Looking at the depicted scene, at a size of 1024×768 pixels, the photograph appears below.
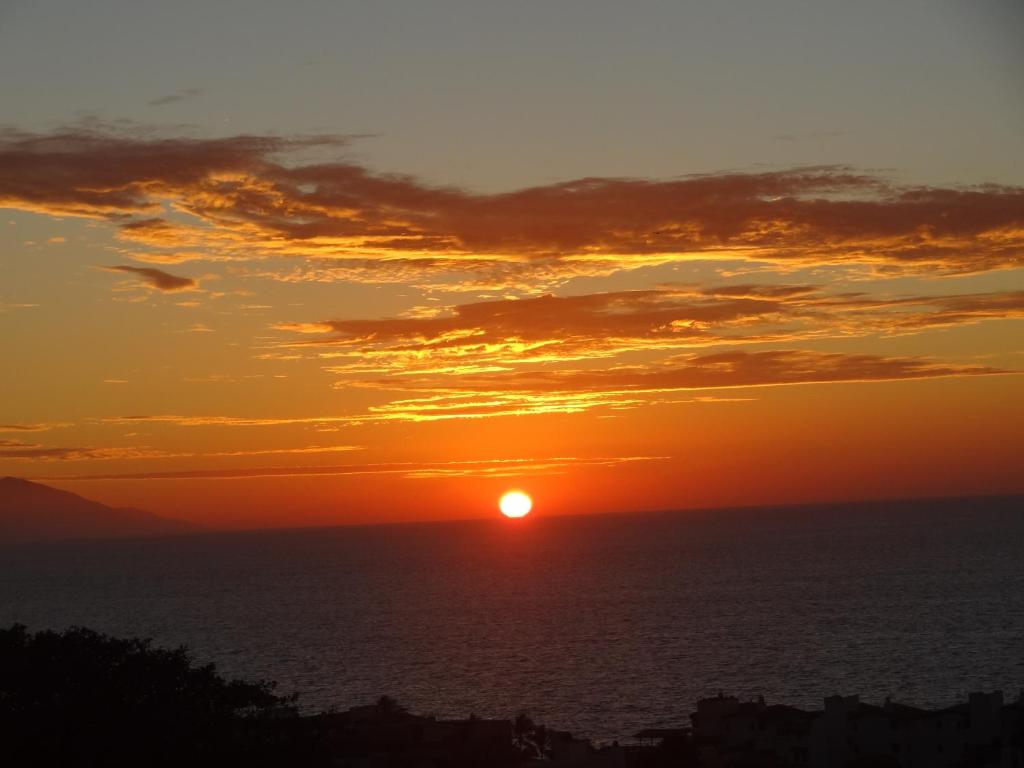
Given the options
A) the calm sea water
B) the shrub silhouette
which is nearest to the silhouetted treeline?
the shrub silhouette

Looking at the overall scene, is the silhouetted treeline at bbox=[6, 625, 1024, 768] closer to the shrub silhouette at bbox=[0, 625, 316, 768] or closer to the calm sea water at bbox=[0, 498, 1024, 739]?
the shrub silhouette at bbox=[0, 625, 316, 768]

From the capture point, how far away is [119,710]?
31219mm

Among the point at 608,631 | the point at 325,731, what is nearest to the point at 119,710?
the point at 325,731

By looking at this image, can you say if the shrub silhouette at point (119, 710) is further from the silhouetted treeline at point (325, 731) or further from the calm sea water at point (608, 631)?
the calm sea water at point (608, 631)

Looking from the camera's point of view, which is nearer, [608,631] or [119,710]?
[119,710]

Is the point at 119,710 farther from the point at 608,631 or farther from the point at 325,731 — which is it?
the point at 608,631

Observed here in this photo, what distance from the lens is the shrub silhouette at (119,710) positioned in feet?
97.6

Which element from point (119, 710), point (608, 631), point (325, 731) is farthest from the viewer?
point (608, 631)

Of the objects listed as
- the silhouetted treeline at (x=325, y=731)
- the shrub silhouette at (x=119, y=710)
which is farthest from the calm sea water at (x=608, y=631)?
the shrub silhouette at (x=119, y=710)

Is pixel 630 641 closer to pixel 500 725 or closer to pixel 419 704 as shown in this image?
pixel 419 704

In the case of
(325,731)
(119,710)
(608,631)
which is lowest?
(119,710)

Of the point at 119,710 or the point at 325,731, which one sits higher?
the point at 325,731

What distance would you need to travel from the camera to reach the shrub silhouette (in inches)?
1171

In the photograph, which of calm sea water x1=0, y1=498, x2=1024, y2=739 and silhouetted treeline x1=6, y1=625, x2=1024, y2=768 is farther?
calm sea water x1=0, y1=498, x2=1024, y2=739
